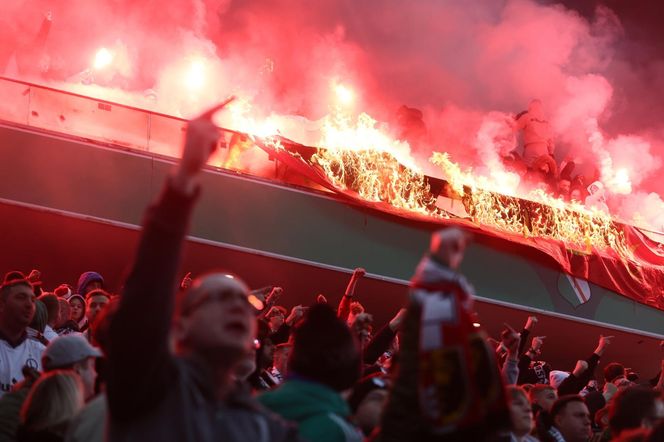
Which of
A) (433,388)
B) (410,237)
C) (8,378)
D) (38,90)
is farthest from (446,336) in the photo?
(410,237)

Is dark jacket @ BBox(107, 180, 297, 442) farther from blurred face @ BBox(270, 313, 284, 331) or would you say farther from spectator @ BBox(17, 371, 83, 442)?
blurred face @ BBox(270, 313, 284, 331)

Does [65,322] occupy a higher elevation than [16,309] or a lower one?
lower

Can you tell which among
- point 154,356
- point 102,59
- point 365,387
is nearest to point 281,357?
point 365,387

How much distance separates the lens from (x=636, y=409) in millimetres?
5039

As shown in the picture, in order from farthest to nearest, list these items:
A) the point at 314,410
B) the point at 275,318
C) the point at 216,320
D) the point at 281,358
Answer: the point at 275,318, the point at 281,358, the point at 314,410, the point at 216,320

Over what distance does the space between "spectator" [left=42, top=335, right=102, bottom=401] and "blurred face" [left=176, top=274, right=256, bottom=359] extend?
1887 millimetres

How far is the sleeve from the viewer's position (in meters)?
2.62

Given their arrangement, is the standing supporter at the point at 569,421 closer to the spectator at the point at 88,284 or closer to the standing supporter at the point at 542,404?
the standing supporter at the point at 542,404

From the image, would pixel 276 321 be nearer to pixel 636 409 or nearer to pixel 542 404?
pixel 542 404

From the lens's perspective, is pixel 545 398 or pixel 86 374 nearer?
pixel 86 374

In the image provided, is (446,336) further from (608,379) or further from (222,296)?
(608,379)

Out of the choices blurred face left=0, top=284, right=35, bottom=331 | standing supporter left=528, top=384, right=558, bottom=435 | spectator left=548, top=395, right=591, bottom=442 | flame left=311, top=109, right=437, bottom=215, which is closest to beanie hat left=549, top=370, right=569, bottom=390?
standing supporter left=528, top=384, right=558, bottom=435

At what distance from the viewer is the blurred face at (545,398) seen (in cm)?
768

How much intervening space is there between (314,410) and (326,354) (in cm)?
25
